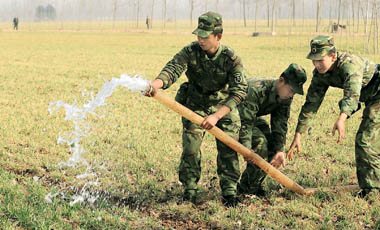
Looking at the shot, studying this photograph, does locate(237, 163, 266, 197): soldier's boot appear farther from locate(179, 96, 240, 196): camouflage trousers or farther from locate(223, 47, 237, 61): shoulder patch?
locate(223, 47, 237, 61): shoulder patch

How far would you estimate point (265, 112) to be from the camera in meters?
5.78

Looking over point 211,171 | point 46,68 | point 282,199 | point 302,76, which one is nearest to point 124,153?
point 211,171

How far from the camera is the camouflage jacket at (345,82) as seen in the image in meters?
4.88

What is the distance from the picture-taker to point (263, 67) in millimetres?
21156

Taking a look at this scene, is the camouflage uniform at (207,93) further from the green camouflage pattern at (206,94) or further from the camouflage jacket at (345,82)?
the camouflage jacket at (345,82)

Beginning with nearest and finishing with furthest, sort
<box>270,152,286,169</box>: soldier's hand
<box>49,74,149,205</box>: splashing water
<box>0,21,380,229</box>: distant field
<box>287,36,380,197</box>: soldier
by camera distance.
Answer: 1. <box>49,74,149,205</box>: splashing water
2. <box>0,21,380,229</box>: distant field
3. <box>287,36,380,197</box>: soldier
4. <box>270,152,286,169</box>: soldier's hand

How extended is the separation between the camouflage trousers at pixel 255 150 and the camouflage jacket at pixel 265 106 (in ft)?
0.43

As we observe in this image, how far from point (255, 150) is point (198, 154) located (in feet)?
2.67

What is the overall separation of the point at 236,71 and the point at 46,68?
17000 millimetres

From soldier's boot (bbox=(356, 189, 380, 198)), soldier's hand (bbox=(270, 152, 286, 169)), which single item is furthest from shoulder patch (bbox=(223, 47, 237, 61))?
soldier's boot (bbox=(356, 189, 380, 198))

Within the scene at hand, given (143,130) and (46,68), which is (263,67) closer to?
(46,68)

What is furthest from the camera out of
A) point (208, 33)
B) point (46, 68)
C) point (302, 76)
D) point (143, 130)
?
point (46, 68)

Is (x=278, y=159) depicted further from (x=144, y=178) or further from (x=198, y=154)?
(x=144, y=178)

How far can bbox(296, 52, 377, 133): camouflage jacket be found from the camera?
4879mm
